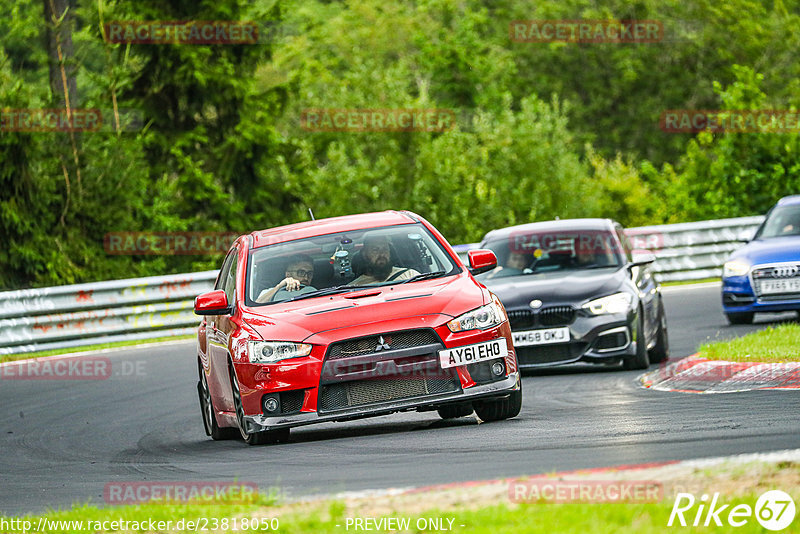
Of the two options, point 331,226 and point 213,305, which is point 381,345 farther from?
point 331,226

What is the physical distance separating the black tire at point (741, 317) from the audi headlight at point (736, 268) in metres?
0.55

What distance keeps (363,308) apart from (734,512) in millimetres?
4544

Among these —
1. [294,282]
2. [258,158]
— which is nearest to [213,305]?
[294,282]

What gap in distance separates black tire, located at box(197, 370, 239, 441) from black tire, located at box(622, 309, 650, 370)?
4.57m

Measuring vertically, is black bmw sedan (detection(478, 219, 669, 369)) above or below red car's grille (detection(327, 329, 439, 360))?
below

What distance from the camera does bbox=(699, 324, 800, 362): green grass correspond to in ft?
40.9

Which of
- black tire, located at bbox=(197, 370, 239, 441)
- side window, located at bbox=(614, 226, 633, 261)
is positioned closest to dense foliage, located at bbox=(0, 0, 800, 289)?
side window, located at bbox=(614, 226, 633, 261)

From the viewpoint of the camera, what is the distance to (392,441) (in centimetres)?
952

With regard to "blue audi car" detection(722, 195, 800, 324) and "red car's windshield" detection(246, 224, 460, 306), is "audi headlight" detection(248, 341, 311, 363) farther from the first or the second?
"blue audi car" detection(722, 195, 800, 324)

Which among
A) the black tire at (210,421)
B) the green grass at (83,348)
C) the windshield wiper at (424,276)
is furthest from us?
the green grass at (83,348)

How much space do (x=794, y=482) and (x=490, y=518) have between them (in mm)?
1342

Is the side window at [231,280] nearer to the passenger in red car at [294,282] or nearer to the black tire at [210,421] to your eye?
the passenger in red car at [294,282]

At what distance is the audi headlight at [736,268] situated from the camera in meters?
17.9

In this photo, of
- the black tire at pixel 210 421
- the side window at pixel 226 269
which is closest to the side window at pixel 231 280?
the side window at pixel 226 269
